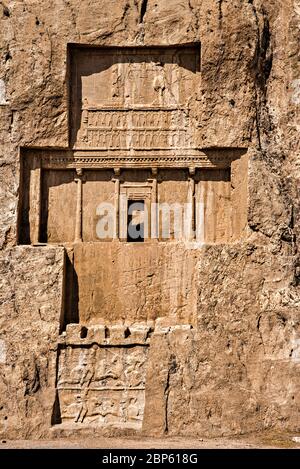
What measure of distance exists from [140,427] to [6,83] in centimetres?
654

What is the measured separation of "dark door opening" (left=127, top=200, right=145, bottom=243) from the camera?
16375 mm

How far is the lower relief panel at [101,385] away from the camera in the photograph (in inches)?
600

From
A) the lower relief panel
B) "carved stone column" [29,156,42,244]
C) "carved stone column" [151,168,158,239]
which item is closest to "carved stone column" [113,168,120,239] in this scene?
"carved stone column" [151,168,158,239]

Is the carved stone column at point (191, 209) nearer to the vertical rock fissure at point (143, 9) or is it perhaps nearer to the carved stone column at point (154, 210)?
the carved stone column at point (154, 210)

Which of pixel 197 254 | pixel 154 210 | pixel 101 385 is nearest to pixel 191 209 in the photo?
pixel 154 210

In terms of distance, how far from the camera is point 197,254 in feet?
51.8

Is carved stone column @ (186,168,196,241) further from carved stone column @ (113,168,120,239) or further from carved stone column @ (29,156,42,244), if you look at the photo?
carved stone column @ (29,156,42,244)

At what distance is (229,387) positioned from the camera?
15.0 m

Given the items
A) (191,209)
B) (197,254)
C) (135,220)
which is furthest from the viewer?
(135,220)

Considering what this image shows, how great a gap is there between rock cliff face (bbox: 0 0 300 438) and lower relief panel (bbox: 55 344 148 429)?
5cm

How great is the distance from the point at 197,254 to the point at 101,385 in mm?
2847

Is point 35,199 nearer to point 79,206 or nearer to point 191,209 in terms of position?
point 79,206

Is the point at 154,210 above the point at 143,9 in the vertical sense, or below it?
below

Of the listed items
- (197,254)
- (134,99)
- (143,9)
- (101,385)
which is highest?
(143,9)
